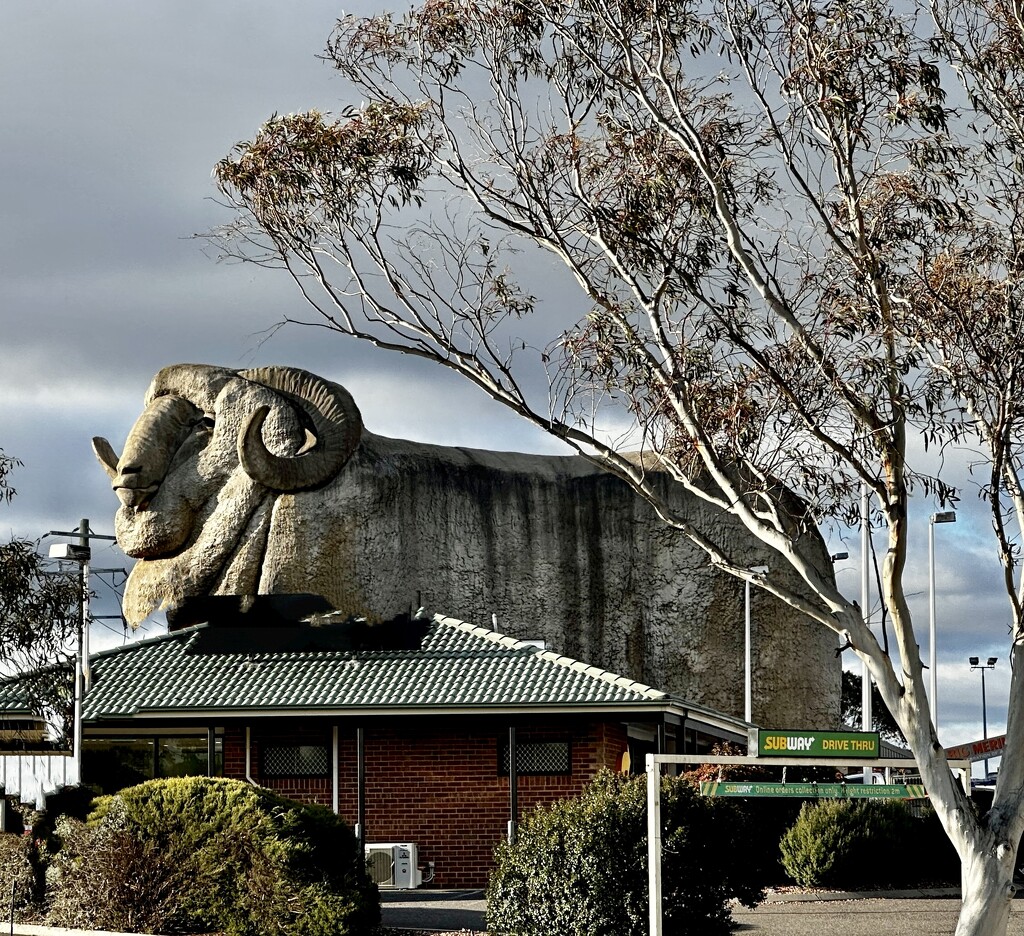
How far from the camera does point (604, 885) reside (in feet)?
55.4

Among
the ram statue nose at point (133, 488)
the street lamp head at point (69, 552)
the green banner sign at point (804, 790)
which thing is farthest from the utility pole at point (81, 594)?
the green banner sign at point (804, 790)

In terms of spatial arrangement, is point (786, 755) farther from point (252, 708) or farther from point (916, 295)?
point (252, 708)

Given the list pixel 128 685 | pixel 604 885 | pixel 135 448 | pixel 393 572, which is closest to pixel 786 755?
pixel 604 885

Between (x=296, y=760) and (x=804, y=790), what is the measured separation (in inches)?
633

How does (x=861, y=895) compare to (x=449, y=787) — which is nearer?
(x=861, y=895)

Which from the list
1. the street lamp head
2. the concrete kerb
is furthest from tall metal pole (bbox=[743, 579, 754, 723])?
the street lamp head

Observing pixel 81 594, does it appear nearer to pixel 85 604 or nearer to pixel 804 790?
pixel 85 604

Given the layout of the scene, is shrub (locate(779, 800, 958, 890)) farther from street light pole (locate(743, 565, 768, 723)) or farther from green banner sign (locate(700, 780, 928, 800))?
green banner sign (locate(700, 780, 928, 800))

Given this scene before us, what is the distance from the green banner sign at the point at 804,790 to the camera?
15.2m

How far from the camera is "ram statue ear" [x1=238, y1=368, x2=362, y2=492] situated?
1428 inches

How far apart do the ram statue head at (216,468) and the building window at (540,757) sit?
877 cm

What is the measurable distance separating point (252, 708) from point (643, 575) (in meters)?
13.7

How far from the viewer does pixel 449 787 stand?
29109 mm

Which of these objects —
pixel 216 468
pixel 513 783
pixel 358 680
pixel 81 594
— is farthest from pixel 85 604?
pixel 216 468
